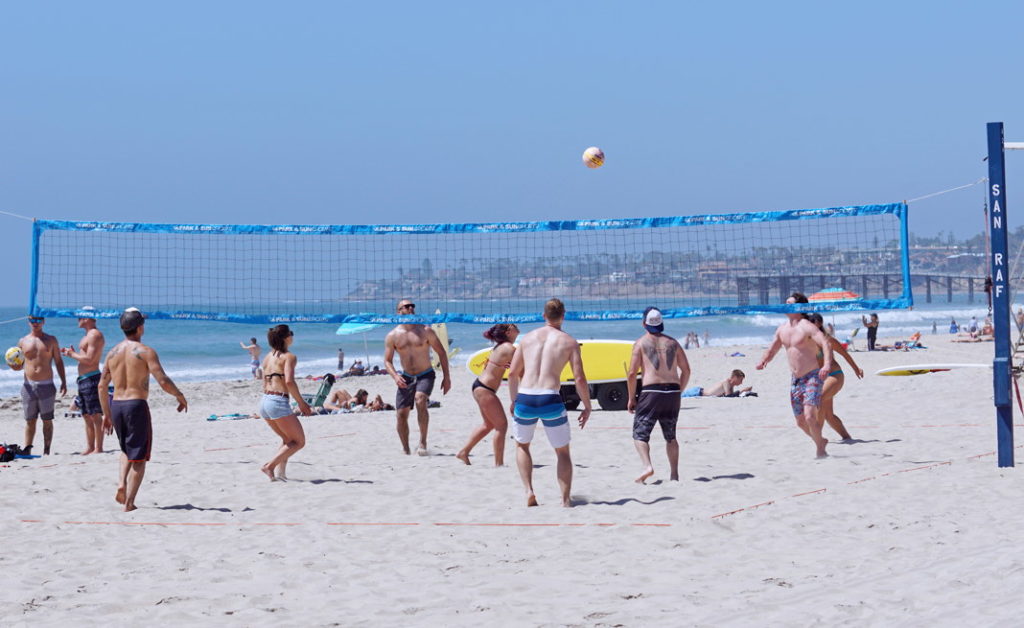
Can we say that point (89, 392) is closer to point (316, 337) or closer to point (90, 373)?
point (90, 373)

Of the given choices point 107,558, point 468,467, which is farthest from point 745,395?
point 107,558

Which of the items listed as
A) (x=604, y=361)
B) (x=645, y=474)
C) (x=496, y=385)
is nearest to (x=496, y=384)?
(x=496, y=385)

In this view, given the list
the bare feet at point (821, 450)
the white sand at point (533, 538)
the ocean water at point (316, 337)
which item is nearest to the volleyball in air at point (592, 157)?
the white sand at point (533, 538)

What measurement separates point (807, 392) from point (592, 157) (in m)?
4.36

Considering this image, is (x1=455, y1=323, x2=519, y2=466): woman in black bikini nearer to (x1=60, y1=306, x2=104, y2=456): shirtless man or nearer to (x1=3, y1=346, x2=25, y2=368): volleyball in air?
(x1=60, y1=306, x2=104, y2=456): shirtless man

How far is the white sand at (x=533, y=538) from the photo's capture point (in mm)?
4465

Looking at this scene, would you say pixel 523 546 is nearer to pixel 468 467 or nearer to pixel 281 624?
pixel 281 624

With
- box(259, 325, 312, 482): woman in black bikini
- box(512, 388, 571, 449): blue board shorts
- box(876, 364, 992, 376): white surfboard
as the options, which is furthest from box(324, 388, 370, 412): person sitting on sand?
box(512, 388, 571, 449): blue board shorts

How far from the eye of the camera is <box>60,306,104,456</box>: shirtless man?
934 cm

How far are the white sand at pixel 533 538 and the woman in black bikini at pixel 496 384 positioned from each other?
0.33m

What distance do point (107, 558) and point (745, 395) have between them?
37.7 ft

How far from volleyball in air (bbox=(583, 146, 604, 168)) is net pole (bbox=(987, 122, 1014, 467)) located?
5.08 metres

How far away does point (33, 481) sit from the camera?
316 inches

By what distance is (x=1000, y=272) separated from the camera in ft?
23.2
